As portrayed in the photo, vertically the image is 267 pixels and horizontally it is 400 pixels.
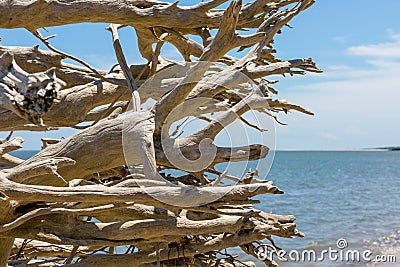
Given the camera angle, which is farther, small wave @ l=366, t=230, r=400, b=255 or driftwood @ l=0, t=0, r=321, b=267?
small wave @ l=366, t=230, r=400, b=255

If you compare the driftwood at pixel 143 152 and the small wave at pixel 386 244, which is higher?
the driftwood at pixel 143 152

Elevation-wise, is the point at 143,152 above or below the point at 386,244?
above

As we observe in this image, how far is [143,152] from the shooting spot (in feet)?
8.71

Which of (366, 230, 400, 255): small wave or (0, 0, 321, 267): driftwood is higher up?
(0, 0, 321, 267): driftwood

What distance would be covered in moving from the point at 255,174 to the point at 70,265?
1069 mm

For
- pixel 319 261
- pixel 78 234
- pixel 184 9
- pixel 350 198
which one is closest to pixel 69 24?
pixel 184 9

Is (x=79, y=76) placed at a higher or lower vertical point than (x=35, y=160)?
higher

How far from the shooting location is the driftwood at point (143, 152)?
8.71 ft

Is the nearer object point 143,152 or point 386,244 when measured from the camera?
point 143,152

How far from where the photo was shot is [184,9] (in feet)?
11.1

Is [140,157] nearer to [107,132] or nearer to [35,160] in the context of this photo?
[107,132]

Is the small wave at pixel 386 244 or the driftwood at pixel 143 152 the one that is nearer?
the driftwood at pixel 143 152

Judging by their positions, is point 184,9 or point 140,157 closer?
point 140,157

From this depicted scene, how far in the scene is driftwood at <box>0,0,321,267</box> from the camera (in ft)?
8.71
